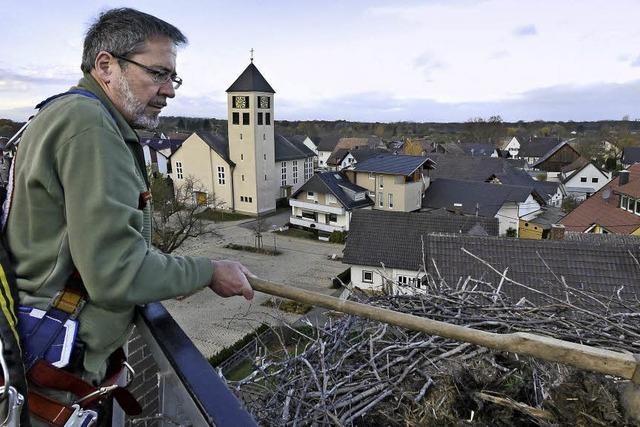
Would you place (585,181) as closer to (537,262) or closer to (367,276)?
(367,276)

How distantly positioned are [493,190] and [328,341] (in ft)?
79.1

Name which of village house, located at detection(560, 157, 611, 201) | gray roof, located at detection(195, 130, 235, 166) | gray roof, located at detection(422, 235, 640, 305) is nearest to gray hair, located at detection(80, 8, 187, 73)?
gray roof, located at detection(422, 235, 640, 305)

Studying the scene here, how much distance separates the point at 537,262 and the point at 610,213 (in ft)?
38.1

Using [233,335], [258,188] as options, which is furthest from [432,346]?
[258,188]

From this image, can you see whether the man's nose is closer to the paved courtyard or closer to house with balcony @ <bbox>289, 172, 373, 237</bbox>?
the paved courtyard

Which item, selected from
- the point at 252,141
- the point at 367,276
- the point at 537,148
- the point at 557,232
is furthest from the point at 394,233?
the point at 537,148

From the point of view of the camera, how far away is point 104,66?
1461 mm

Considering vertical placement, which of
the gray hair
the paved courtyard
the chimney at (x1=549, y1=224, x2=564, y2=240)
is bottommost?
the paved courtyard

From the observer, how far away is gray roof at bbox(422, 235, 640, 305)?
877 centimetres

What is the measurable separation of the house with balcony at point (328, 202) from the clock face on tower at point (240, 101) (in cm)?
681

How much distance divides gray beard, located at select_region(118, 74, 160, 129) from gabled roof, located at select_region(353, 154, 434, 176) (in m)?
24.2

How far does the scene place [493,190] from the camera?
25.4m

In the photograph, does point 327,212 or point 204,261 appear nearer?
point 204,261

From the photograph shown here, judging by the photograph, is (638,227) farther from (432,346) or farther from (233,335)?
(432,346)
